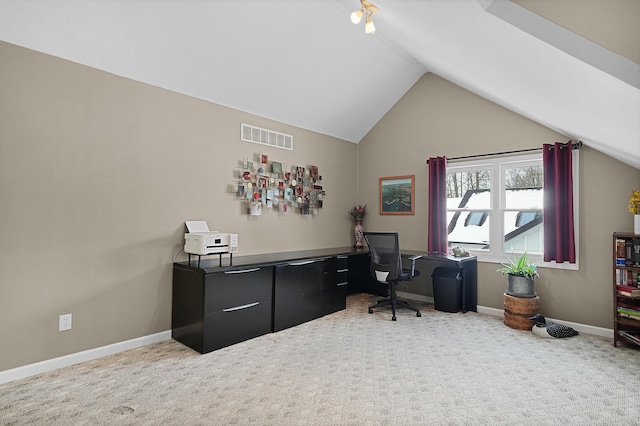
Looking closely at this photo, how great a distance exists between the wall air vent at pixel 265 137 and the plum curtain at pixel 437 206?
2042mm

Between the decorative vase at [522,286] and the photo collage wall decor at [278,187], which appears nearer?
the decorative vase at [522,286]

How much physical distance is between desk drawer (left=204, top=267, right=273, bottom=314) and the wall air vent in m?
1.66

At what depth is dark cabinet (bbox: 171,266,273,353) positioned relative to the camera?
303cm

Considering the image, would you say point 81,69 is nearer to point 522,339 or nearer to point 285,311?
point 285,311

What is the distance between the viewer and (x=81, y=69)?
288cm

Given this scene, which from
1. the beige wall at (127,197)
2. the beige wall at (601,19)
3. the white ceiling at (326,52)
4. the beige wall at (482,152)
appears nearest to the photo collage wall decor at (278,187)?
the beige wall at (127,197)

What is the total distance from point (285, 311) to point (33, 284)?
7.18 ft

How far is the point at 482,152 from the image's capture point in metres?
4.46

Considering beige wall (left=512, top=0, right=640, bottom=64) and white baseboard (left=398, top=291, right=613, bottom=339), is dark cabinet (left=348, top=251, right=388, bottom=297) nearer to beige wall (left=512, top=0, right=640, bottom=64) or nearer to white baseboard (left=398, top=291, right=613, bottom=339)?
white baseboard (left=398, top=291, right=613, bottom=339)

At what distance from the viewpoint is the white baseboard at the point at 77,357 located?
254 cm

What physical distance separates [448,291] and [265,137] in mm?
3068

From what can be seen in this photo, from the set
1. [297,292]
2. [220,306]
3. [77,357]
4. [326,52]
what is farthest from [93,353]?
[326,52]

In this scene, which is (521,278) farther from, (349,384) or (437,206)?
(349,384)

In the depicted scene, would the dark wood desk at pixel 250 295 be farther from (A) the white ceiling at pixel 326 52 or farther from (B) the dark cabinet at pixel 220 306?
(A) the white ceiling at pixel 326 52
